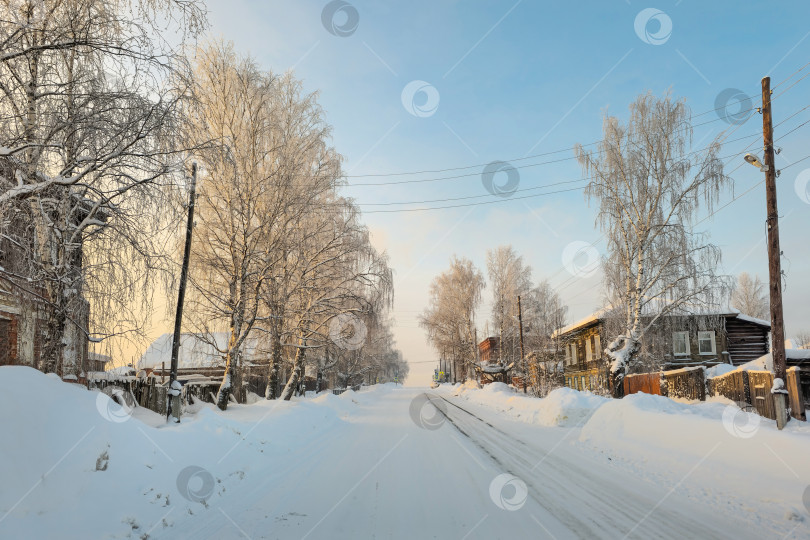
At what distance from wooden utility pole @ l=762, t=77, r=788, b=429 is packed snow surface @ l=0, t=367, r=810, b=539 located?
148 cm

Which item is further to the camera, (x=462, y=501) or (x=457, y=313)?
(x=457, y=313)

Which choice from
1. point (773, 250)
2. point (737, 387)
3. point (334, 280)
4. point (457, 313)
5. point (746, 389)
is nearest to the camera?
point (773, 250)

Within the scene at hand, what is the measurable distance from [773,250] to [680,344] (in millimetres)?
25769

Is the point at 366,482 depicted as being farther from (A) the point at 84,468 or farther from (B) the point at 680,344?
(B) the point at 680,344

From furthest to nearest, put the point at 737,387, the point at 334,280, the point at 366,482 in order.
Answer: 1. the point at 334,280
2. the point at 737,387
3. the point at 366,482

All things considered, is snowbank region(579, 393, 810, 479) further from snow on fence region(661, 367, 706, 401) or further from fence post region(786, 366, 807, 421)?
snow on fence region(661, 367, 706, 401)

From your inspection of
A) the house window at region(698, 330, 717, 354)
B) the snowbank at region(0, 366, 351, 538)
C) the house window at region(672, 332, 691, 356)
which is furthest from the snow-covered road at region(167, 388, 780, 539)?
the house window at region(698, 330, 717, 354)

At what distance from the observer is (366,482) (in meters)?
7.66

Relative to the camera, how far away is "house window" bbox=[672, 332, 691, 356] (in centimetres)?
3378

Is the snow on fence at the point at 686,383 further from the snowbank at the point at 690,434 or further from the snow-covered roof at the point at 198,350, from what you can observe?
the snow-covered roof at the point at 198,350

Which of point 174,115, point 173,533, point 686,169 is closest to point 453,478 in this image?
point 173,533

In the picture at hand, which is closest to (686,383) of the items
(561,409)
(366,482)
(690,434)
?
(561,409)

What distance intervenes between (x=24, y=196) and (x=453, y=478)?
7.08 metres

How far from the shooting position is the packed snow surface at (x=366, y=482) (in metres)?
5.00
